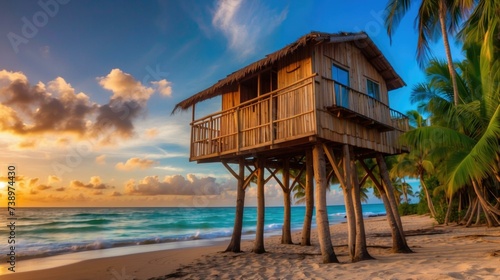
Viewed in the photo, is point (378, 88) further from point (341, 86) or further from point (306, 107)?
point (306, 107)

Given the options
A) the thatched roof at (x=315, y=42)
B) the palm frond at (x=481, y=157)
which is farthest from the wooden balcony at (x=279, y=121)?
the palm frond at (x=481, y=157)

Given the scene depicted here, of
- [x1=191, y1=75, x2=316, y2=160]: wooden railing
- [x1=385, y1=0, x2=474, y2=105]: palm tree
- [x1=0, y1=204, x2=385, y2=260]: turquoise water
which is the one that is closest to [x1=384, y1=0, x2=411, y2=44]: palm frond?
[x1=385, y1=0, x2=474, y2=105]: palm tree

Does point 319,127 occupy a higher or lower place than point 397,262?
higher

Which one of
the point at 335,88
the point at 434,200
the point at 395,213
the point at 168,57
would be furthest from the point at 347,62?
the point at 434,200

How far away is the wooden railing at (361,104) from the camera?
30.9 ft

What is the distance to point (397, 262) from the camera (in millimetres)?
8281

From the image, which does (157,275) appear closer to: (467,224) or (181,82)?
(181,82)

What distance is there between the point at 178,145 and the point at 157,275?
1102cm

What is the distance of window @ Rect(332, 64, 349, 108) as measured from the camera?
30.7 ft

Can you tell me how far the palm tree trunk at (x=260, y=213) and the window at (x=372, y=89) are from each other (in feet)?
15.8

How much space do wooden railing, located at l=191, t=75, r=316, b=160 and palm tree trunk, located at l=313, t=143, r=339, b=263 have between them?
3.29 feet

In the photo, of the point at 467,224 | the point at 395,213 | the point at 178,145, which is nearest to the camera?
the point at 395,213

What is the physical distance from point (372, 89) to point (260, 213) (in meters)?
6.34

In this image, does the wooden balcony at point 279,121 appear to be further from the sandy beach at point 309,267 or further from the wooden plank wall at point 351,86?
the sandy beach at point 309,267
